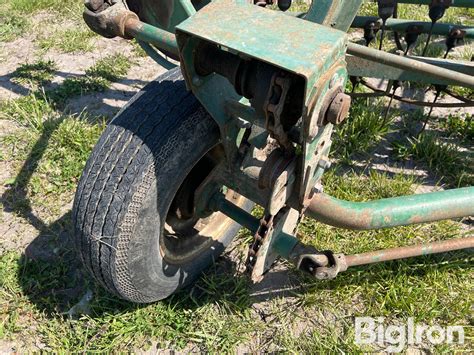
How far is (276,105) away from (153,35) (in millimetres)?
640

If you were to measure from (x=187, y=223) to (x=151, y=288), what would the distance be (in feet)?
1.09

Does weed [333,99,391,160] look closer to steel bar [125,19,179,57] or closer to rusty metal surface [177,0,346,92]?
steel bar [125,19,179,57]

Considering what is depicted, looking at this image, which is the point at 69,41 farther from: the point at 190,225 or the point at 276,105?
the point at 276,105

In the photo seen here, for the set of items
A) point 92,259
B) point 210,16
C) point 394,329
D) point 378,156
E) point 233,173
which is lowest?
point 394,329

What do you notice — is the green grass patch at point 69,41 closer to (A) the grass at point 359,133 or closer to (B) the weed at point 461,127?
(A) the grass at point 359,133

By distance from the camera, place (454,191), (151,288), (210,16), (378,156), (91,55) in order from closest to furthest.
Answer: (210,16)
(454,191)
(151,288)
(378,156)
(91,55)

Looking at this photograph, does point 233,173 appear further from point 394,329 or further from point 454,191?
point 394,329

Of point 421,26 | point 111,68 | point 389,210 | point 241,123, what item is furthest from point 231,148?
point 111,68

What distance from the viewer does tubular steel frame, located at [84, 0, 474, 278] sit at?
1.21 metres

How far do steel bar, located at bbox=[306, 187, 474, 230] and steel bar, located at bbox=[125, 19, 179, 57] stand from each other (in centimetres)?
73

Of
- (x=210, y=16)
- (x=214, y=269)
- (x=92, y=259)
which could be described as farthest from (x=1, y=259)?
(x=210, y=16)

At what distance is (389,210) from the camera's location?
1.64 meters

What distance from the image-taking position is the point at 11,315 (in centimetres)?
211

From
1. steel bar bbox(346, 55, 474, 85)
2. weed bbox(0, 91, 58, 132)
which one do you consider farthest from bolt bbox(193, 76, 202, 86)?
weed bbox(0, 91, 58, 132)
